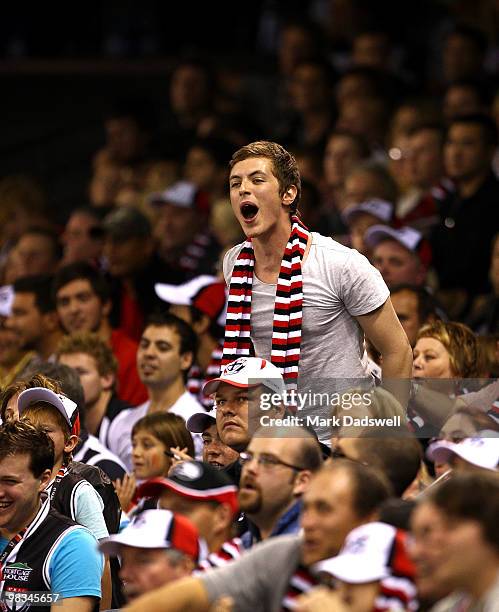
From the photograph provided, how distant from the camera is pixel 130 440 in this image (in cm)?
799

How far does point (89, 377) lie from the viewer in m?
8.29

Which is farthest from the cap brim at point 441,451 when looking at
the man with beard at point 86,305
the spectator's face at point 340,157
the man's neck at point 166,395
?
the spectator's face at point 340,157

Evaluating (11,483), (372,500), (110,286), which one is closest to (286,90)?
(110,286)

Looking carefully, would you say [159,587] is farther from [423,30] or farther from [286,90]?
[423,30]

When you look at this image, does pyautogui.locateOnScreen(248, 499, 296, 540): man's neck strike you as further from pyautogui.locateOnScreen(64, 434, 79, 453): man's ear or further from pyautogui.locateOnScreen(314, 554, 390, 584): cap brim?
pyautogui.locateOnScreen(64, 434, 79, 453): man's ear

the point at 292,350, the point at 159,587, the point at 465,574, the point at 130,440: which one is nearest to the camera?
the point at 465,574

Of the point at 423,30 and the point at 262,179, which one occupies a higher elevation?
the point at 423,30

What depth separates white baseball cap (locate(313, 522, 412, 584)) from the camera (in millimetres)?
4422

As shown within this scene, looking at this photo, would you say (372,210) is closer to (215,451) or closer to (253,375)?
(215,451)

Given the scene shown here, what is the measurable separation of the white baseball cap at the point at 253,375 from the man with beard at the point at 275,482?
655 millimetres

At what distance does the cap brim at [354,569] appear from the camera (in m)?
4.41

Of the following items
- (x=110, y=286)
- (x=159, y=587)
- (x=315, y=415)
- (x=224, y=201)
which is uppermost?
(x=224, y=201)

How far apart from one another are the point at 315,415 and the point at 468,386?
0.76m

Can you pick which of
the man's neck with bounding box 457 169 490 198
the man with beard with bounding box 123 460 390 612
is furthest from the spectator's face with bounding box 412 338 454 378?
the man's neck with bounding box 457 169 490 198
